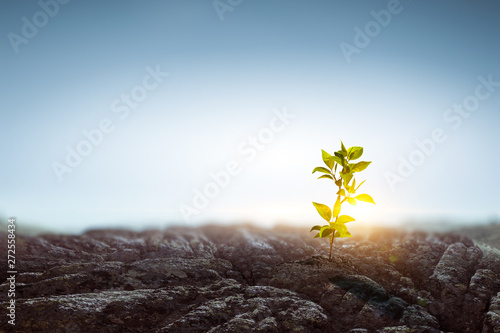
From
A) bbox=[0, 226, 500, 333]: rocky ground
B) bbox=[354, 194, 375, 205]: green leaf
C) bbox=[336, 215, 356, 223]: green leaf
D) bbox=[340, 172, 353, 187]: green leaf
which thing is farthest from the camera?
bbox=[336, 215, 356, 223]: green leaf

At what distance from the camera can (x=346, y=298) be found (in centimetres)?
967

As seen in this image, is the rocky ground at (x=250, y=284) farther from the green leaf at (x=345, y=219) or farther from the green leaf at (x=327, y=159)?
the green leaf at (x=327, y=159)

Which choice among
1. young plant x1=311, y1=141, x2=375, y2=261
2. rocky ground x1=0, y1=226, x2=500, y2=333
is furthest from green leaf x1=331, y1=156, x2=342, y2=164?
rocky ground x1=0, y1=226, x2=500, y2=333

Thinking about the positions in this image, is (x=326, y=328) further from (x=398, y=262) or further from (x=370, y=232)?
(x=370, y=232)

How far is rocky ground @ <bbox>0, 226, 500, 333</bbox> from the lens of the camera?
8445 millimetres

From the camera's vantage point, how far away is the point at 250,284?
11.0 meters

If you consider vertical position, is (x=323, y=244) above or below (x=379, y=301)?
above

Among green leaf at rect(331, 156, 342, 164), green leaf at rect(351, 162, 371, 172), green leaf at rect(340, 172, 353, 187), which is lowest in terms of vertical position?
green leaf at rect(340, 172, 353, 187)

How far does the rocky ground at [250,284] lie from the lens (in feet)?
27.7

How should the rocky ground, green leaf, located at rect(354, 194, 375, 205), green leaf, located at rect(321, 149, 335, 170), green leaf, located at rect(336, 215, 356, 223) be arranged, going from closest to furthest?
the rocky ground, green leaf, located at rect(354, 194, 375, 205), green leaf, located at rect(336, 215, 356, 223), green leaf, located at rect(321, 149, 335, 170)

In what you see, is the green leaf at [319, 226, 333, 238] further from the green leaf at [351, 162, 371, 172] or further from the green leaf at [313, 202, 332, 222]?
the green leaf at [351, 162, 371, 172]

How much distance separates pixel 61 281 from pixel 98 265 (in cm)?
141

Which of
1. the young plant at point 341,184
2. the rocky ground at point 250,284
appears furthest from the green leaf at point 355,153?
the rocky ground at point 250,284

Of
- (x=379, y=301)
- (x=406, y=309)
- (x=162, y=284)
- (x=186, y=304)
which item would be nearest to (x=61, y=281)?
(x=162, y=284)
